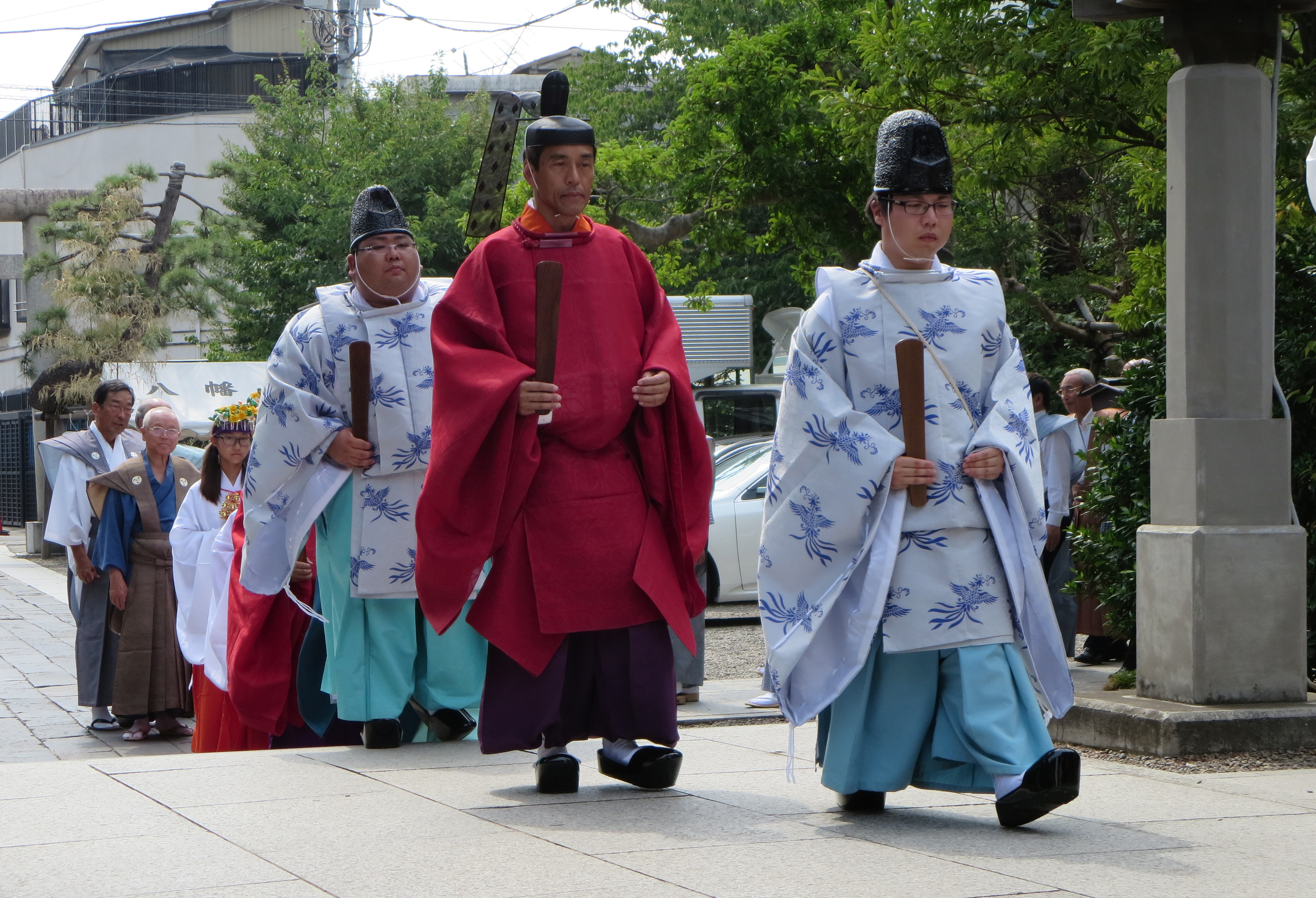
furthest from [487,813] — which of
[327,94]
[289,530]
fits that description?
[327,94]

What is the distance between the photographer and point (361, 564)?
5.41 meters

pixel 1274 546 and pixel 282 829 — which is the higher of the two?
pixel 1274 546

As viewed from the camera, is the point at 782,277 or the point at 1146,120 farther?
the point at 782,277

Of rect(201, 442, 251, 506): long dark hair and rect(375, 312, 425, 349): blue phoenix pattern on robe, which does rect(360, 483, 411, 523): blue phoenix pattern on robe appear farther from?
rect(201, 442, 251, 506): long dark hair

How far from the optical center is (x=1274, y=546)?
17.9 feet

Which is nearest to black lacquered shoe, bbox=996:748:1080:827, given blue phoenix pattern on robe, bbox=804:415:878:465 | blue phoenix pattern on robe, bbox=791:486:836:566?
blue phoenix pattern on robe, bbox=791:486:836:566

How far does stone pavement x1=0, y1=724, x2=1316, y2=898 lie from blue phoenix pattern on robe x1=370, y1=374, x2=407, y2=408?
3.92 ft

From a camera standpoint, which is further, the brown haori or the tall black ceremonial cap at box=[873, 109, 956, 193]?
the brown haori

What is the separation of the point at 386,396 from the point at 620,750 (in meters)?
1.59

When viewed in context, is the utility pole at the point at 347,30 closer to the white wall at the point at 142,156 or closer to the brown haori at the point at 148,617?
the white wall at the point at 142,156

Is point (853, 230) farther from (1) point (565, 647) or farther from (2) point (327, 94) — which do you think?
(2) point (327, 94)

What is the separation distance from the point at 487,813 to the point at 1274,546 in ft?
9.57

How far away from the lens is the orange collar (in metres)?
4.52

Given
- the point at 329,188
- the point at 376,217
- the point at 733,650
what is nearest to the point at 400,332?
the point at 376,217
